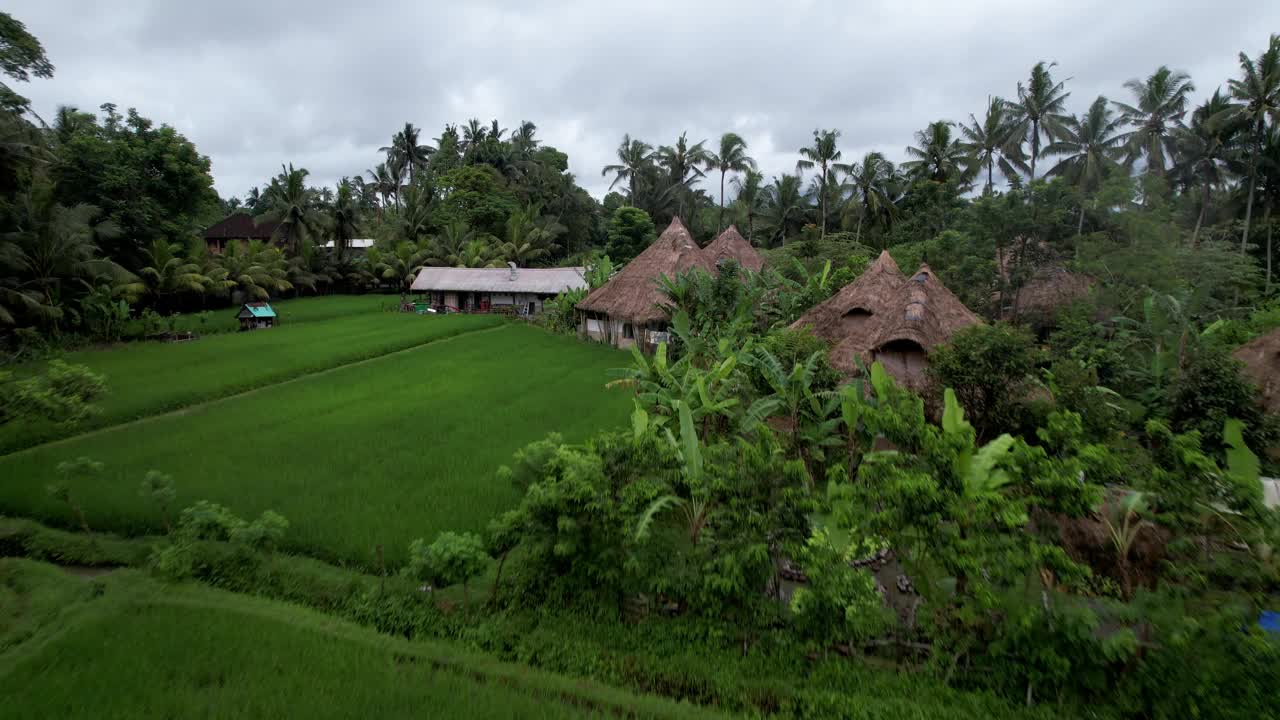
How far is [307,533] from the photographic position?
667 centimetres

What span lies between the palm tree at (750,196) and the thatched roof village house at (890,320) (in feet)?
61.1

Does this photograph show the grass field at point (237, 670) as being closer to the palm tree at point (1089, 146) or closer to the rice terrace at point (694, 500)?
the rice terrace at point (694, 500)

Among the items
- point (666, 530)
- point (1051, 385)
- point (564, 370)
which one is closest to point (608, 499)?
point (666, 530)

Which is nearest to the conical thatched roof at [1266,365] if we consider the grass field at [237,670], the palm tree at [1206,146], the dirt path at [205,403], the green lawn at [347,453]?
the green lawn at [347,453]

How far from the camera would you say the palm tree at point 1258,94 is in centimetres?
1803

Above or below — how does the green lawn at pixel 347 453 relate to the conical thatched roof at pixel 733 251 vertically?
below

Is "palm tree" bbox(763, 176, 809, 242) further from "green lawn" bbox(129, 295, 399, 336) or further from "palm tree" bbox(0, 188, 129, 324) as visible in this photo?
"palm tree" bbox(0, 188, 129, 324)

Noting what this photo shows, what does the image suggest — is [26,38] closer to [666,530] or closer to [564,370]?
[564,370]

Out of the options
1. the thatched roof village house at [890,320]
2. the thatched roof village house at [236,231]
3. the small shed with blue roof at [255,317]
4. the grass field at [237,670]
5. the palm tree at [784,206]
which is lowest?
the grass field at [237,670]

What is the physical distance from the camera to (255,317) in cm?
2286

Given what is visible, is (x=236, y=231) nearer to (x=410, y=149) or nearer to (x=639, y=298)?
(x=410, y=149)

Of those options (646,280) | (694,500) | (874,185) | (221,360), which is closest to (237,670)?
(694,500)

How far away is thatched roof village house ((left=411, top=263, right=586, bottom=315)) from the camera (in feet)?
95.1

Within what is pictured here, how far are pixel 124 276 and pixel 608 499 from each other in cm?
2309
